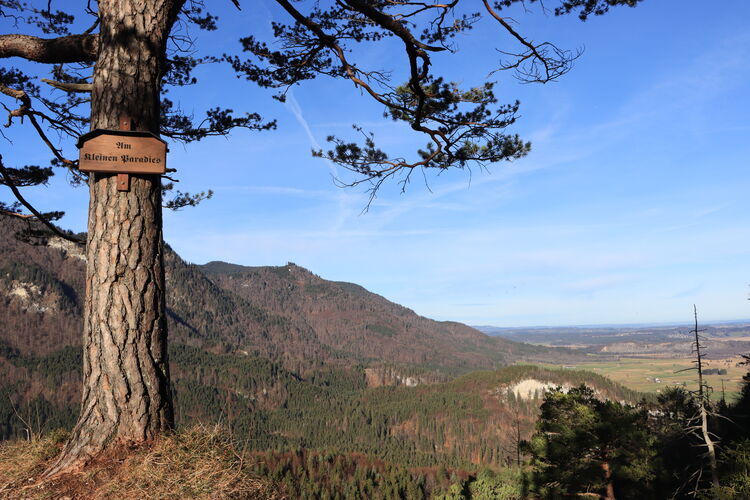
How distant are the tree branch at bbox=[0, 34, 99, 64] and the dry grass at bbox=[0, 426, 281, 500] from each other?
137 inches

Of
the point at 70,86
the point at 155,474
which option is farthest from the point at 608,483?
the point at 70,86

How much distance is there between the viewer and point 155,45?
3.95 meters

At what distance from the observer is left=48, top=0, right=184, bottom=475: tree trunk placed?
3365 mm

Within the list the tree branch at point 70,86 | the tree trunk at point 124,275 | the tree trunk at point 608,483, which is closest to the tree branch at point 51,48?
the tree branch at point 70,86

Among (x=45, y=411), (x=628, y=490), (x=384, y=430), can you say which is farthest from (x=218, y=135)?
(x=384, y=430)

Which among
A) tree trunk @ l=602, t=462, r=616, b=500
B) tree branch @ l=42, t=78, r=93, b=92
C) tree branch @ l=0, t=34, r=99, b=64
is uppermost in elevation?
tree branch @ l=0, t=34, r=99, b=64

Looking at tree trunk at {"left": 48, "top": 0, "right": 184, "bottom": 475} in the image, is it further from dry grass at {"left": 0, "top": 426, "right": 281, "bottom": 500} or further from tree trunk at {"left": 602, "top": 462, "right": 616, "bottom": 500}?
tree trunk at {"left": 602, "top": 462, "right": 616, "bottom": 500}

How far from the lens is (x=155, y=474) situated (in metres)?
3.04

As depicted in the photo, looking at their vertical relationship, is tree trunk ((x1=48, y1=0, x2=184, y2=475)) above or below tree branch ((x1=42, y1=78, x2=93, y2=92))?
below

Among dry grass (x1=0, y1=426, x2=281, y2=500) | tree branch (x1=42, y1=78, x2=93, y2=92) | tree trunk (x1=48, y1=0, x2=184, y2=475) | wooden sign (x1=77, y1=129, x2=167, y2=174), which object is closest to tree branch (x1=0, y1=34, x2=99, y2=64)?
tree branch (x1=42, y1=78, x2=93, y2=92)

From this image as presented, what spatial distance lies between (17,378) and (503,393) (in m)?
157

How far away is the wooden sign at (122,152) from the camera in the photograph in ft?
11.8

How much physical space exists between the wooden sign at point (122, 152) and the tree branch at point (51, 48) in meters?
1.10

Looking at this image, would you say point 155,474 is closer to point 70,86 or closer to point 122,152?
point 122,152
